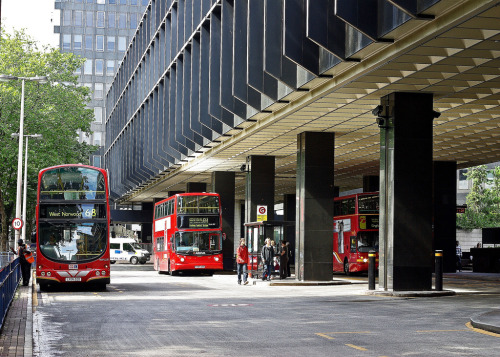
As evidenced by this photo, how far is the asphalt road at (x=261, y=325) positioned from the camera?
1194cm

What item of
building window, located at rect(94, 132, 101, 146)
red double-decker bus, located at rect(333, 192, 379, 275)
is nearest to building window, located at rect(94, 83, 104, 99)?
building window, located at rect(94, 132, 101, 146)

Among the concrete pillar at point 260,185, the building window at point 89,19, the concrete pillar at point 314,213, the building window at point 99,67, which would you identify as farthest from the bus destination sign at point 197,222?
the building window at point 89,19

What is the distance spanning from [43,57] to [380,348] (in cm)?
5545

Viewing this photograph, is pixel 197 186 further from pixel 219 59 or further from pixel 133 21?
pixel 133 21

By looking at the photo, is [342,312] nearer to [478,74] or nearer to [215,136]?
[478,74]

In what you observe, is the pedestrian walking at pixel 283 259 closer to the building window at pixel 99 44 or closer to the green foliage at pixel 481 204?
the green foliage at pixel 481 204

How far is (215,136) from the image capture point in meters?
35.0

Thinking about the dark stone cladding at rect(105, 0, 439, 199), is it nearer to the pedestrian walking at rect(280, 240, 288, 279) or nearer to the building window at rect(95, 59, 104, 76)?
the pedestrian walking at rect(280, 240, 288, 279)

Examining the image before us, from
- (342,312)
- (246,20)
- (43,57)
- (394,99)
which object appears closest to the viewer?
(342,312)

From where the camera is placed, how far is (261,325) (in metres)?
15.3

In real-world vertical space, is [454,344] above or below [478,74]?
below

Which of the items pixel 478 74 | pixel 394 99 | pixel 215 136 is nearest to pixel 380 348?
pixel 478 74

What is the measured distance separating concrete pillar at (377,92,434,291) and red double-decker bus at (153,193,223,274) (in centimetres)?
1611

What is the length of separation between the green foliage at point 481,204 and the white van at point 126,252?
26.3m
